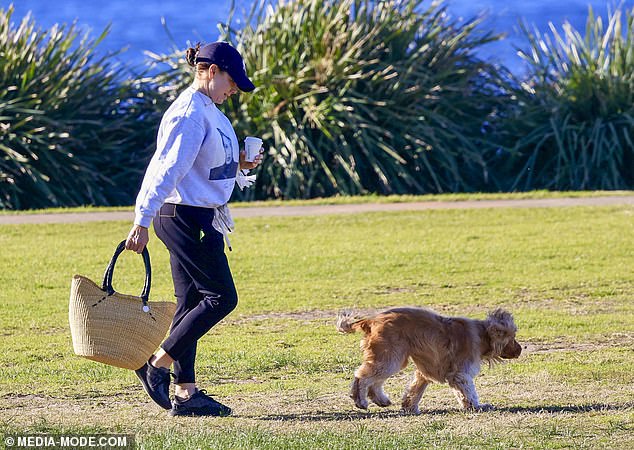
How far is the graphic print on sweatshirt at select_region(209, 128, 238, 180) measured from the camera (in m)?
6.55

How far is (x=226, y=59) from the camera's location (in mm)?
6562

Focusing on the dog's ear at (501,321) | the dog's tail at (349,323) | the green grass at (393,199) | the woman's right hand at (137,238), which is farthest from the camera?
the green grass at (393,199)

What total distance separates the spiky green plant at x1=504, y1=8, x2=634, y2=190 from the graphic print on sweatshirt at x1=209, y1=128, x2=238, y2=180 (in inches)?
593

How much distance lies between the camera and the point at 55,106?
816 inches

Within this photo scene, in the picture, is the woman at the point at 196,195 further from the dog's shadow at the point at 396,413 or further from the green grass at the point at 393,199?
the green grass at the point at 393,199

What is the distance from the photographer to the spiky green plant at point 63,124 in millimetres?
20078

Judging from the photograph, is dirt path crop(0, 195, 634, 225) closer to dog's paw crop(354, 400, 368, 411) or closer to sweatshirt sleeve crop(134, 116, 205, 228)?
dog's paw crop(354, 400, 368, 411)

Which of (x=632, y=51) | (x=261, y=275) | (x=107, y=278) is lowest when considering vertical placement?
(x=261, y=275)

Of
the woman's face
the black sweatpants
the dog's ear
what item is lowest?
the dog's ear

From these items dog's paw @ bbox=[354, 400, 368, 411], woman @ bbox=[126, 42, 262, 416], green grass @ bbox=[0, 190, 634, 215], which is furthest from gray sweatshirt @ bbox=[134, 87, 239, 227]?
green grass @ bbox=[0, 190, 634, 215]

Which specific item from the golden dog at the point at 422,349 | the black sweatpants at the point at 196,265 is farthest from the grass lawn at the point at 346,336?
the black sweatpants at the point at 196,265

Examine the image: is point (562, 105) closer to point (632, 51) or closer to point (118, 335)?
point (632, 51)

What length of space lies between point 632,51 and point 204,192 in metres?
17.2

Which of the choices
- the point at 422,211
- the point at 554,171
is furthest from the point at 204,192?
the point at 554,171
